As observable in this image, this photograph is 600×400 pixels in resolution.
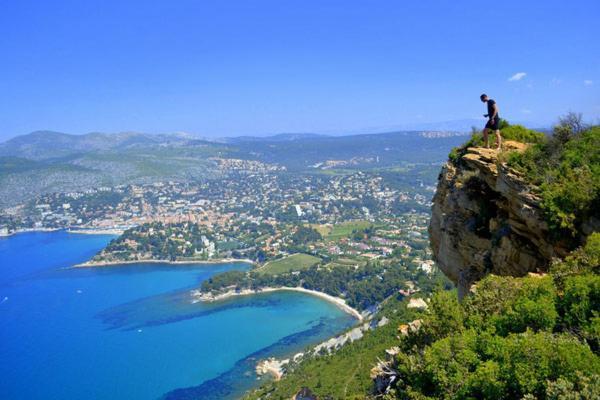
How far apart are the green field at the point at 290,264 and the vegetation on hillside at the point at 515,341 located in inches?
1864

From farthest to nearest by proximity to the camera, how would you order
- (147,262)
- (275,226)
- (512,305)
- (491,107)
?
(275,226)
(147,262)
(491,107)
(512,305)

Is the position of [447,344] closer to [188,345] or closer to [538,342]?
[538,342]

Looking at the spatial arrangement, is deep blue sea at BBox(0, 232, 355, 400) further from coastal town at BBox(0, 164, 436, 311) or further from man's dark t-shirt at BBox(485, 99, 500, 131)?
man's dark t-shirt at BBox(485, 99, 500, 131)

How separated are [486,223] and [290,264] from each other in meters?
48.4

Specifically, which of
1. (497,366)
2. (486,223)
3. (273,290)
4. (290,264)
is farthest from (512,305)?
(290,264)

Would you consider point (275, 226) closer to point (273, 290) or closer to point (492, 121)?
point (273, 290)

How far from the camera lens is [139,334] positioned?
38812 millimetres

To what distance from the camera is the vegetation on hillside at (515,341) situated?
164 inches

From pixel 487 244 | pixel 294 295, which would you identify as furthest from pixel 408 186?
pixel 487 244

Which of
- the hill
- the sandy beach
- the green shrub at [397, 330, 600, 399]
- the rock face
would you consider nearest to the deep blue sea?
the rock face

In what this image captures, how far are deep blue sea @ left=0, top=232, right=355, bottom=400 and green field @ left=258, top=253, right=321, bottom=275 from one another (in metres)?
6.08

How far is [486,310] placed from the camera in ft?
18.8

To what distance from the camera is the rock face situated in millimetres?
6848

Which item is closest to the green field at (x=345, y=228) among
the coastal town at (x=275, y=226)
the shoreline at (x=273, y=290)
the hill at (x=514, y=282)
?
the coastal town at (x=275, y=226)
